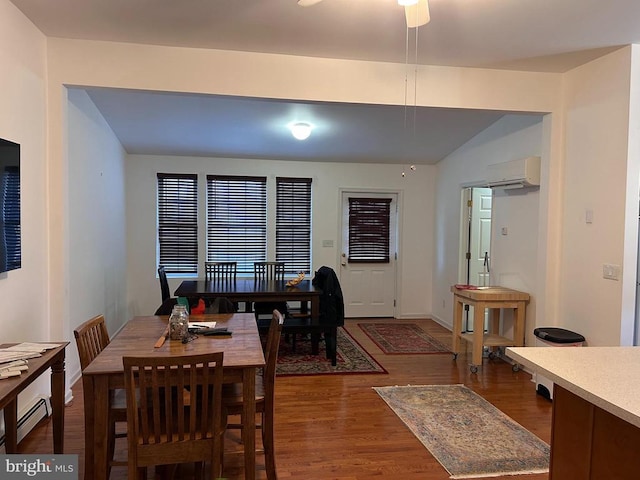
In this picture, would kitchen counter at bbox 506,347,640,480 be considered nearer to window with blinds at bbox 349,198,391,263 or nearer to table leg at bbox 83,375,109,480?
table leg at bbox 83,375,109,480

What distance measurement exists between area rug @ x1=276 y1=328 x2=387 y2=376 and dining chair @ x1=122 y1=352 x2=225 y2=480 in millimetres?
2185

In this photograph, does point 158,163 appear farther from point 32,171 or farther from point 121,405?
point 121,405

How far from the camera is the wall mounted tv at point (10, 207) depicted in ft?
7.82

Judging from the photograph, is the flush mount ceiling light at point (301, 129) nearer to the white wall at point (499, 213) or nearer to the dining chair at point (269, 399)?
the white wall at point (499, 213)

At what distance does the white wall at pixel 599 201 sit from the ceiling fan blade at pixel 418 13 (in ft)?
6.11

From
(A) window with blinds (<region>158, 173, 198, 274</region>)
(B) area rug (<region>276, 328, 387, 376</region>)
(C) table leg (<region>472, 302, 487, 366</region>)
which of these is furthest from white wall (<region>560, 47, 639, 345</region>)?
(A) window with blinds (<region>158, 173, 198, 274</region>)

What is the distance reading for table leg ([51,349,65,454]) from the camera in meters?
2.34

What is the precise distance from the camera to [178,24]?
2.85 m

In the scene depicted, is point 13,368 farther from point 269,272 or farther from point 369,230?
point 369,230

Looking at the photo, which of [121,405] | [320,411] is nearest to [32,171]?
[121,405]

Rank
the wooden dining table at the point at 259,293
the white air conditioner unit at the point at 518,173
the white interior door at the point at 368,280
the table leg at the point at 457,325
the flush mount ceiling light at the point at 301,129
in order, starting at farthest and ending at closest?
the white interior door at the point at 368,280 < the flush mount ceiling light at the point at 301,129 < the table leg at the point at 457,325 < the wooden dining table at the point at 259,293 < the white air conditioner unit at the point at 518,173

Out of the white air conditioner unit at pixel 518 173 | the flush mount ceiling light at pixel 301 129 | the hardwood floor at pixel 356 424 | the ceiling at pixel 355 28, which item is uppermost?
the ceiling at pixel 355 28

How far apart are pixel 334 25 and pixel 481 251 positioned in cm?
377

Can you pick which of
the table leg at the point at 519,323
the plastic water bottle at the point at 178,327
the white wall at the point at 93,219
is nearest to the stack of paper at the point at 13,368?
the plastic water bottle at the point at 178,327
